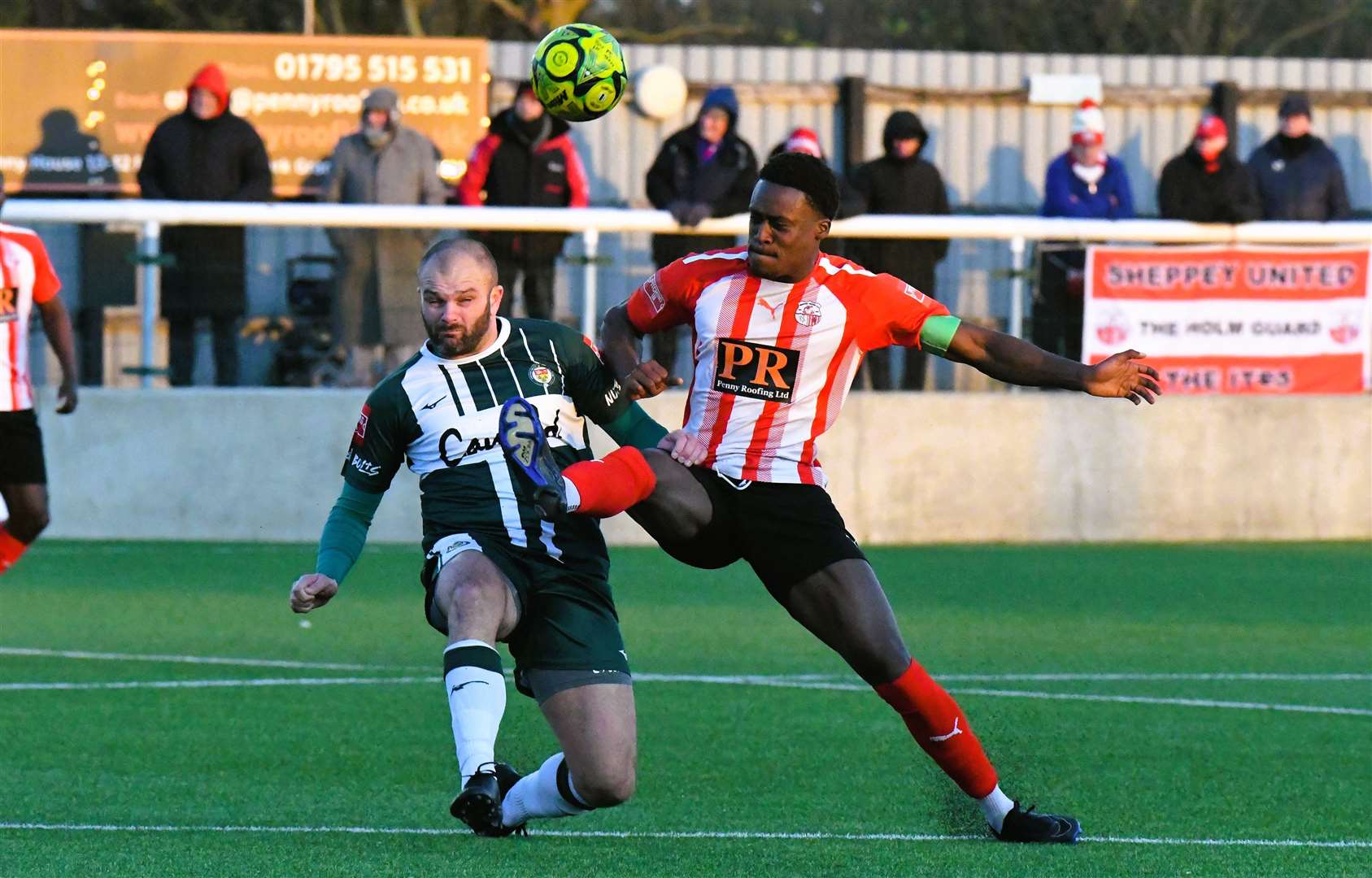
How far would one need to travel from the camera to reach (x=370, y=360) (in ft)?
48.0

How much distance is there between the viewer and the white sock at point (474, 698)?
5.84 m

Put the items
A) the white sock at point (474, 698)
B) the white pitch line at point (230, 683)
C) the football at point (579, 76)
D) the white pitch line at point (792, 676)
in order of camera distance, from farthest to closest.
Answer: the white pitch line at point (792, 676), the white pitch line at point (230, 683), the football at point (579, 76), the white sock at point (474, 698)

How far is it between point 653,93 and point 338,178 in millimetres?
Answer: 4505

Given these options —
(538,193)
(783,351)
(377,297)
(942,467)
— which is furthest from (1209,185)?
(783,351)

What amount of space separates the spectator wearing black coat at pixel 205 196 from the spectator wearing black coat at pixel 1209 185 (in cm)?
616

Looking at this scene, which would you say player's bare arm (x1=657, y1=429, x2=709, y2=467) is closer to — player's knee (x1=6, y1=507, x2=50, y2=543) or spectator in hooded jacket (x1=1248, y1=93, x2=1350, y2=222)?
player's knee (x1=6, y1=507, x2=50, y2=543)

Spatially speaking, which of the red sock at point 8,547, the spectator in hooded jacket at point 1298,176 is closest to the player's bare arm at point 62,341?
the red sock at point 8,547

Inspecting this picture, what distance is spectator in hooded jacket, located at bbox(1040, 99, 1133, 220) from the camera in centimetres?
Answer: 1564

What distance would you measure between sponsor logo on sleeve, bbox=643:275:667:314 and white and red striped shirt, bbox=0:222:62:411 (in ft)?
15.5

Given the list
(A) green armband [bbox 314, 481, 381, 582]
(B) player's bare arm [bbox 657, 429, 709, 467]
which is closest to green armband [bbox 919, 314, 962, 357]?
(B) player's bare arm [bbox 657, 429, 709, 467]

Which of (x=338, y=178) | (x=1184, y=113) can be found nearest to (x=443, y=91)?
(x=338, y=178)

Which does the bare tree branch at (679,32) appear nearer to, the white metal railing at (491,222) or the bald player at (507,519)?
the white metal railing at (491,222)

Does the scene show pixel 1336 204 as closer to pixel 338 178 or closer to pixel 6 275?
pixel 338 178

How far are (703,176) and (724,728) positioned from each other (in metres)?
6.98
